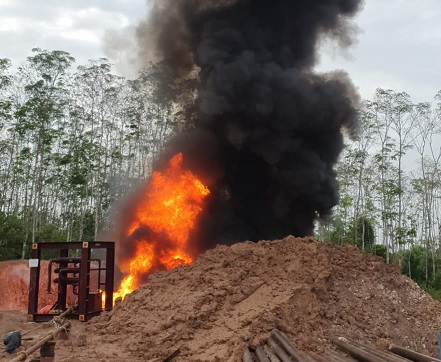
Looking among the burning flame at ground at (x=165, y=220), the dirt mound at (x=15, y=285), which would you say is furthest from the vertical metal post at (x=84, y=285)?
the dirt mound at (x=15, y=285)

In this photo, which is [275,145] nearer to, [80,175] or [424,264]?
[80,175]

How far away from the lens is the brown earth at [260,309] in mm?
11289

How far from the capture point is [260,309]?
39.1ft

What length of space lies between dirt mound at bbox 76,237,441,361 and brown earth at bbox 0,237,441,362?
3 cm

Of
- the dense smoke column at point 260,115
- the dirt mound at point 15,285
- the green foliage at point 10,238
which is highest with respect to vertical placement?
the dense smoke column at point 260,115

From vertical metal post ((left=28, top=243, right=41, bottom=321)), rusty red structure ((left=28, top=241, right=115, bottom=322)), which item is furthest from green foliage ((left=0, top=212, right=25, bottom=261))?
vertical metal post ((left=28, top=243, right=41, bottom=321))

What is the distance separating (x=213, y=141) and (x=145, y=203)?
14.9ft

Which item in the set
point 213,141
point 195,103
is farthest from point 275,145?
point 195,103

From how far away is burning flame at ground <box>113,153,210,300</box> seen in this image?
20.6m

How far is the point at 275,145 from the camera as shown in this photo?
21.4m

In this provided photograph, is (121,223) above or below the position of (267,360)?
above

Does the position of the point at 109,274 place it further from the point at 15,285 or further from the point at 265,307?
the point at 265,307

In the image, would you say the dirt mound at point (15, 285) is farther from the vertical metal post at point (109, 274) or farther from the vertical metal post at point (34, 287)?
the vertical metal post at point (109, 274)

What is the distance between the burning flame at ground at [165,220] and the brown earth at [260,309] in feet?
14.8
